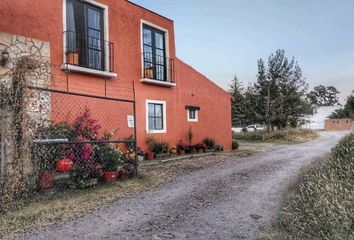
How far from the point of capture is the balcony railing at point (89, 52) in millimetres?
11305

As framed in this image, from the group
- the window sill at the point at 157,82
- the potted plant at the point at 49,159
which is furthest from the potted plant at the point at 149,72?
the potted plant at the point at 49,159

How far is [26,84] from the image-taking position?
7.28 metres

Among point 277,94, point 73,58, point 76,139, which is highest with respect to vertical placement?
point 277,94

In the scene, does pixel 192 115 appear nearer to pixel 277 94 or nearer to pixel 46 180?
pixel 46 180

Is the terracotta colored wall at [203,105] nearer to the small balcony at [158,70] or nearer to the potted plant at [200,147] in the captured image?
the potted plant at [200,147]

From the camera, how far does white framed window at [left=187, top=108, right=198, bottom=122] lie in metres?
17.0

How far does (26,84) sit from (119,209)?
9.87 ft

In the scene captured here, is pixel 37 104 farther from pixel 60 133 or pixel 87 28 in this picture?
pixel 87 28

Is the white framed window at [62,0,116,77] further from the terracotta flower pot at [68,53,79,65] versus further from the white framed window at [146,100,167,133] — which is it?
the white framed window at [146,100,167,133]

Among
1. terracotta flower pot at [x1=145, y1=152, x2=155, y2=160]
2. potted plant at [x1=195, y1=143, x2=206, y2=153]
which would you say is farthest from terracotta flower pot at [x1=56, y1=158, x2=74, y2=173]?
potted plant at [x1=195, y1=143, x2=206, y2=153]

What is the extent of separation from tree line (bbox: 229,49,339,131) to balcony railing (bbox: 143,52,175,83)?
1831 cm

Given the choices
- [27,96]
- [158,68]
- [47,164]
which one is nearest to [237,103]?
[158,68]

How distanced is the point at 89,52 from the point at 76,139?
11.9 feet

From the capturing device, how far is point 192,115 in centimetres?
1730
